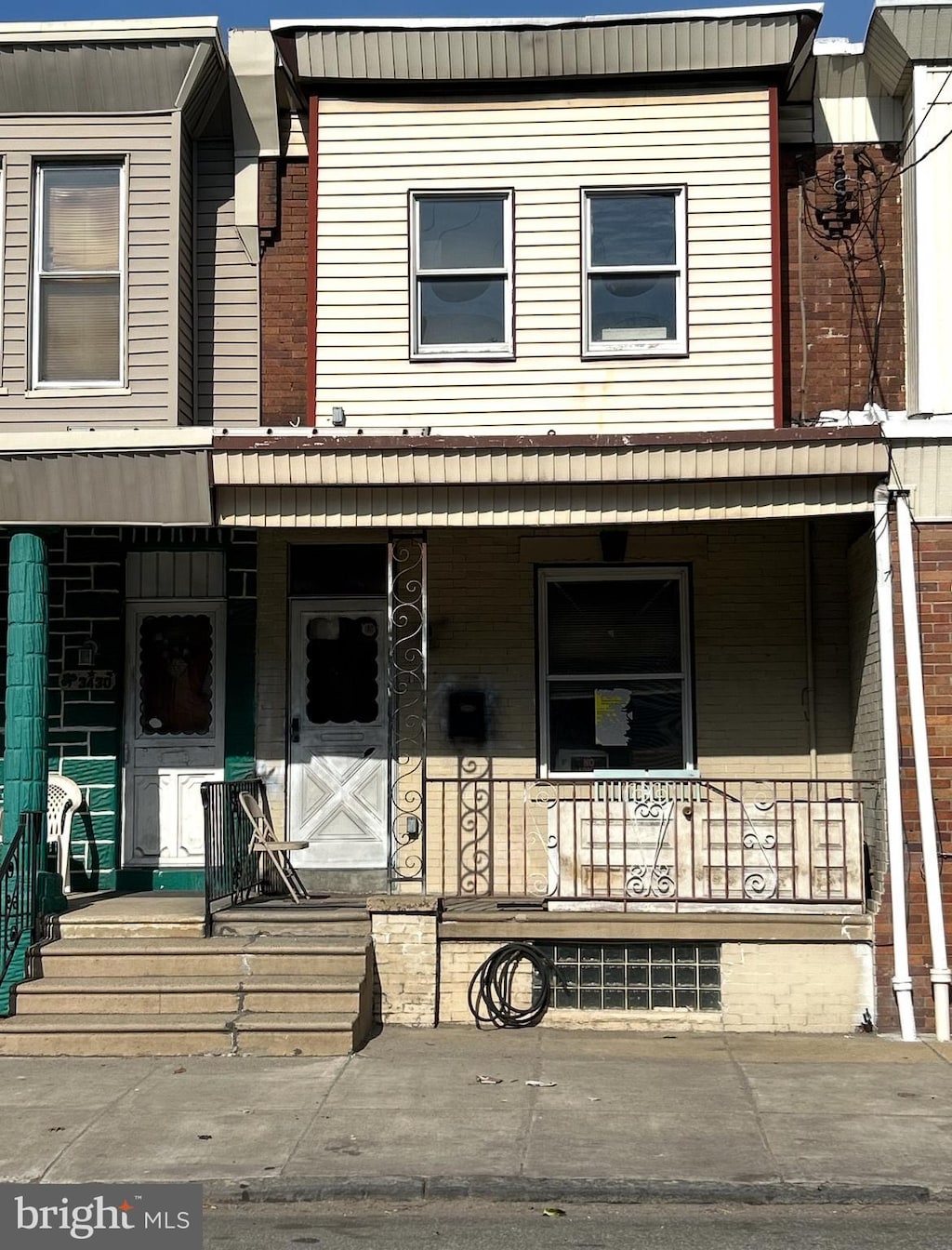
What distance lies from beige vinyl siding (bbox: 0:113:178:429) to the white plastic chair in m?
2.91

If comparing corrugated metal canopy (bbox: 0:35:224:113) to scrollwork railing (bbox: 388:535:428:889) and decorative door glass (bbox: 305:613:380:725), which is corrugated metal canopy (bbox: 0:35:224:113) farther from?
decorative door glass (bbox: 305:613:380:725)

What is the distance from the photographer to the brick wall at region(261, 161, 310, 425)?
11797 mm

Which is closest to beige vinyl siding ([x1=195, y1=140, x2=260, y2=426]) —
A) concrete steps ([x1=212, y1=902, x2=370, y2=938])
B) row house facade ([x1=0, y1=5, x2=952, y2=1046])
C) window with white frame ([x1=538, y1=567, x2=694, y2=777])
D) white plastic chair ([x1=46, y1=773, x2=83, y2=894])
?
row house facade ([x1=0, y1=5, x2=952, y2=1046])

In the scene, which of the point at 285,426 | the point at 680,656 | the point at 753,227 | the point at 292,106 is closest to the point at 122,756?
the point at 285,426

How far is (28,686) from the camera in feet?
34.9

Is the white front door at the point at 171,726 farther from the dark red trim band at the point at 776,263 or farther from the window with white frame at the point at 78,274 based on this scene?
the dark red trim band at the point at 776,263

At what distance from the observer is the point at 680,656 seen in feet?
39.2

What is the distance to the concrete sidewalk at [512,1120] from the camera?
6.90 metres

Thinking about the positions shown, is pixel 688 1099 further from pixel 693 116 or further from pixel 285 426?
pixel 693 116

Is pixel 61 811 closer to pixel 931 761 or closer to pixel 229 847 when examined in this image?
pixel 229 847

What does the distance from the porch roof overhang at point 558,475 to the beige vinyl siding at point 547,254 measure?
635 millimetres

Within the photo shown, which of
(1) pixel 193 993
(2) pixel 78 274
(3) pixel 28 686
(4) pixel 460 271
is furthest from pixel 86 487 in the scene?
(1) pixel 193 993

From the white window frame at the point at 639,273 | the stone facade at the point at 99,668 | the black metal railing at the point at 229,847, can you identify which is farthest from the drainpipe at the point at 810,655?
the stone facade at the point at 99,668

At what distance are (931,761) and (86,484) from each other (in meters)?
6.13
